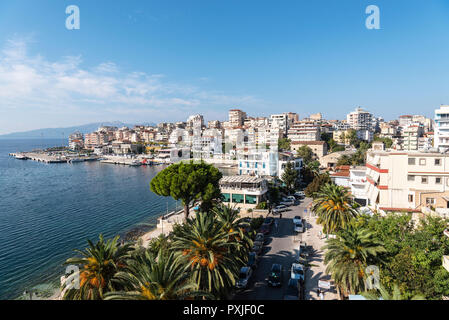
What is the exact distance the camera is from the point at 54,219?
36062mm

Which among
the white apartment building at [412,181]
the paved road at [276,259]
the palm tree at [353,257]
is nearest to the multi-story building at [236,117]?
the paved road at [276,259]

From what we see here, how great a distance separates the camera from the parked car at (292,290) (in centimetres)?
1449

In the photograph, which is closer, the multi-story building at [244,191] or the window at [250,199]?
the multi-story building at [244,191]

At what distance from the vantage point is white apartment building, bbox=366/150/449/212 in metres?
19.6

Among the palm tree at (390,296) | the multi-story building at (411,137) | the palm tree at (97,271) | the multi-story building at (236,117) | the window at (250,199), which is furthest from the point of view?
the multi-story building at (236,117)

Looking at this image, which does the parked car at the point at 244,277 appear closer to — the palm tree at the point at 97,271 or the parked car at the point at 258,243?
the parked car at the point at 258,243

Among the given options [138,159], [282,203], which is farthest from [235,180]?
[138,159]

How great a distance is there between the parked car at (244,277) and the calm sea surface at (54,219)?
1472cm
